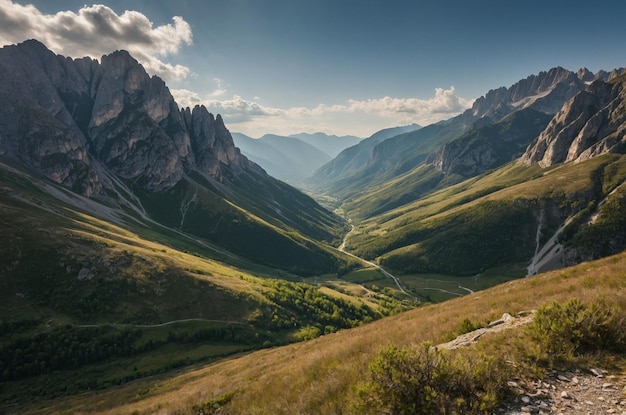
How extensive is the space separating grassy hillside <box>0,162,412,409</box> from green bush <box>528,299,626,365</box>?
9321 centimetres

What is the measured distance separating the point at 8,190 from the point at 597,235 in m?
349

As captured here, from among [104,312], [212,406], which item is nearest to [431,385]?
[212,406]

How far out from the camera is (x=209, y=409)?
793 inches

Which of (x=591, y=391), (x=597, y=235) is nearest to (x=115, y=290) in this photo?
(x=591, y=391)

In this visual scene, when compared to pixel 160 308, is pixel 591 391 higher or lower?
higher

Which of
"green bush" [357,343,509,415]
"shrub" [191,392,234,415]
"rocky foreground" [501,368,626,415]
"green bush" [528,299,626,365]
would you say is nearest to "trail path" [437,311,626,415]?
"rocky foreground" [501,368,626,415]

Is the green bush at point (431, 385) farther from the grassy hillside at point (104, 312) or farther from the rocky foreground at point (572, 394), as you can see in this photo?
the grassy hillside at point (104, 312)

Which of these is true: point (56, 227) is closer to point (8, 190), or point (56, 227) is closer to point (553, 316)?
point (8, 190)

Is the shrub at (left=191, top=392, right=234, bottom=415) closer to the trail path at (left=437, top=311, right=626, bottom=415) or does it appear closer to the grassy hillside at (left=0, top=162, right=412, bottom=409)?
the trail path at (left=437, top=311, right=626, bottom=415)

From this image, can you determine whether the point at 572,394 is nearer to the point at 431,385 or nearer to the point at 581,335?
the point at 581,335

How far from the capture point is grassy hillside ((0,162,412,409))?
291 ft

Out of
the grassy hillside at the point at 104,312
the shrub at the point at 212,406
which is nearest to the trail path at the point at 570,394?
the shrub at the point at 212,406

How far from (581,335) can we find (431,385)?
681cm

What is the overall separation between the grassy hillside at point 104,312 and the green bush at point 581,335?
9321 centimetres
